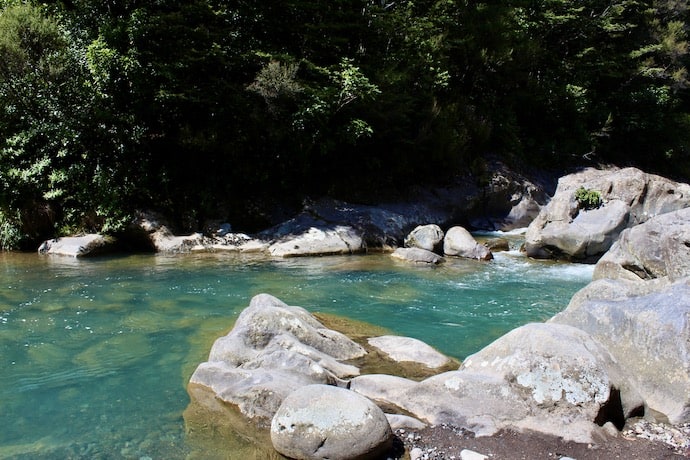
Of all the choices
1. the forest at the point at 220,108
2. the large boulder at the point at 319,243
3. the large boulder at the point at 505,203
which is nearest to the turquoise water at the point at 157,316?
the large boulder at the point at 319,243

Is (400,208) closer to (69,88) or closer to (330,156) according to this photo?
(330,156)

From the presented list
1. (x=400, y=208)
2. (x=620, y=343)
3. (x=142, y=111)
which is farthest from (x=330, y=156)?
(x=620, y=343)

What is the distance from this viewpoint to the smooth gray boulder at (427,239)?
15.7 metres

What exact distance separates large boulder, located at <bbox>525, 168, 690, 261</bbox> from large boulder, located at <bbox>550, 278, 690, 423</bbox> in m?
7.88

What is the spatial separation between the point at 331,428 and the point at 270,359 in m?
1.87

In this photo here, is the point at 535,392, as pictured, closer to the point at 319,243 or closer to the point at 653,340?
the point at 653,340

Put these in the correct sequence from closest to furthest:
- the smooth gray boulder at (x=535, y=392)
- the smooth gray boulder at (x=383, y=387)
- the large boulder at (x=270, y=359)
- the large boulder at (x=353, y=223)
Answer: the smooth gray boulder at (x=535, y=392)
the large boulder at (x=270, y=359)
the smooth gray boulder at (x=383, y=387)
the large boulder at (x=353, y=223)

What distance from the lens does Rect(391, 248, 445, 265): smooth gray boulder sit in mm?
14314

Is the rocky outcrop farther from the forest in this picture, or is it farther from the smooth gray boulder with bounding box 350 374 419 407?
the forest

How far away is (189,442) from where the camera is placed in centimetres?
502

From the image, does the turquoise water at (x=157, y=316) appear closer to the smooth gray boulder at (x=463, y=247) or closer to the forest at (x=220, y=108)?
the smooth gray boulder at (x=463, y=247)

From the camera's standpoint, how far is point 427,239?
15773 millimetres

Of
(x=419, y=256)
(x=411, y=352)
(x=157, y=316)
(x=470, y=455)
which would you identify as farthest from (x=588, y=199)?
(x=470, y=455)

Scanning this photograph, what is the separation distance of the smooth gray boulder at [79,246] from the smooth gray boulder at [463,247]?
951cm
